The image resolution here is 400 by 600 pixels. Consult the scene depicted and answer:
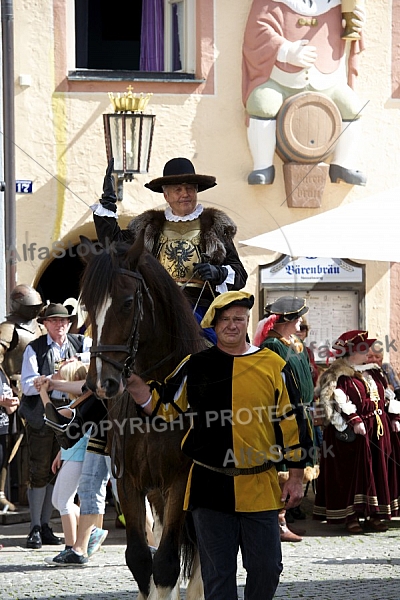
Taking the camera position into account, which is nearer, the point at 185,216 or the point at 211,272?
the point at 211,272

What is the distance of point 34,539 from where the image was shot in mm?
10195

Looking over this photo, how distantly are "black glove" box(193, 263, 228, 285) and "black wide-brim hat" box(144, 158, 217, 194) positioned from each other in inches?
23.4

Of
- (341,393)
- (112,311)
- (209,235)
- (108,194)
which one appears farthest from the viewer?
(341,393)

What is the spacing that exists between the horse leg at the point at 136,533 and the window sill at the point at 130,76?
8170 millimetres

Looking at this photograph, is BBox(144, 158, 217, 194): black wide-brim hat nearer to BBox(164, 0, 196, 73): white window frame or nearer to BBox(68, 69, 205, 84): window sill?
BBox(68, 69, 205, 84): window sill

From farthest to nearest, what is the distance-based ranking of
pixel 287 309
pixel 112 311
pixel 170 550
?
pixel 287 309
pixel 170 550
pixel 112 311

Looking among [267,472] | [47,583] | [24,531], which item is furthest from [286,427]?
[24,531]

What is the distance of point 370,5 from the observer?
48.1 ft

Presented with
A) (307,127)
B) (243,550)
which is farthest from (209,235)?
(307,127)

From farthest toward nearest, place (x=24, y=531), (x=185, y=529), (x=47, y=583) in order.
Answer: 1. (x=24, y=531)
2. (x=47, y=583)
3. (x=185, y=529)

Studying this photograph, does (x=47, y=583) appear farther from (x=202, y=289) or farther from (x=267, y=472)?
(x=267, y=472)

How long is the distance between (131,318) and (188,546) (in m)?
1.40

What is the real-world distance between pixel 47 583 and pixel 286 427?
352 cm

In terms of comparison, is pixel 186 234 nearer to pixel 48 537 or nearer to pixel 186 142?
pixel 48 537
